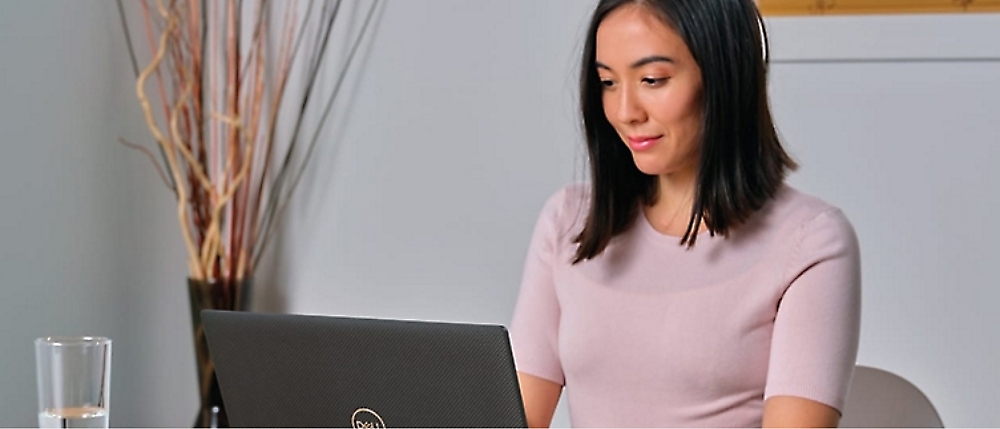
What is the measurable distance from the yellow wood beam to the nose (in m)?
0.96

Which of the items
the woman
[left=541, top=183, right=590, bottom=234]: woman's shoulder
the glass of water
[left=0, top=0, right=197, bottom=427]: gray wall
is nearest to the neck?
the woman

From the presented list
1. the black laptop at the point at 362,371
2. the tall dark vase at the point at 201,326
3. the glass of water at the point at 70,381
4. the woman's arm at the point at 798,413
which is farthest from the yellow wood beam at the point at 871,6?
the glass of water at the point at 70,381

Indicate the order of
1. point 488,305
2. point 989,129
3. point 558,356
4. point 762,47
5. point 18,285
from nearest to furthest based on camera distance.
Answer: point 762,47 → point 558,356 → point 989,129 → point 18,285 → point 488,305

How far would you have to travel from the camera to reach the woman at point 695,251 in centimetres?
164

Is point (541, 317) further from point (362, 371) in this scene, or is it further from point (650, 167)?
point (362, 371)

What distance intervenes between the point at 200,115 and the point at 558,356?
1.31 m

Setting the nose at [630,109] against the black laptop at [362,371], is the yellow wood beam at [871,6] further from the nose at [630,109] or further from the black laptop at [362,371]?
the black laptop at [362,371]

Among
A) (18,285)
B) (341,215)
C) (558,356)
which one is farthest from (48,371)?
→ (341,215)

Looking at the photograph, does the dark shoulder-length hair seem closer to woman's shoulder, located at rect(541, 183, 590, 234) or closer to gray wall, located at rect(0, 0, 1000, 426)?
woman's shoulder, located at rect(541, 183, 590, 234)

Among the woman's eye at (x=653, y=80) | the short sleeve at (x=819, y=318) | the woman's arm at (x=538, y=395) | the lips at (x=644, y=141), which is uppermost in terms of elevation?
the woman's eye at (x=653, y=80)

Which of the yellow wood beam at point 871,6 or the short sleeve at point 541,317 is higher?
the yellow wood beam at point 871,6

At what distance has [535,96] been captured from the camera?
9.00 feet

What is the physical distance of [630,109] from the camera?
5.51 ft

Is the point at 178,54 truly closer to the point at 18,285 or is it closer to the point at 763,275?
the point at 18,285
